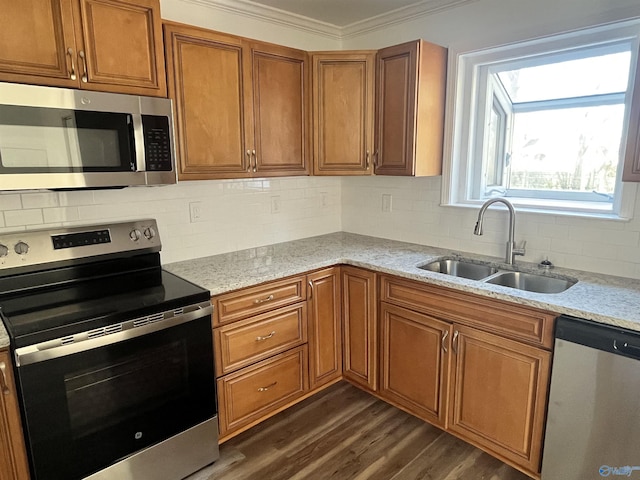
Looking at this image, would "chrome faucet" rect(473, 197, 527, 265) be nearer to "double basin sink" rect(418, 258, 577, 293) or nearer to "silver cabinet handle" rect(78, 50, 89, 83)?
"double basin sink" rect(418, 258, 577, 293)

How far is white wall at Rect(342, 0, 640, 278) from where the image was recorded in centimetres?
208

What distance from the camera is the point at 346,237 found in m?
3.20

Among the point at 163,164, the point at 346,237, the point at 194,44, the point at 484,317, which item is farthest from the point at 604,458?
the point at 194,44

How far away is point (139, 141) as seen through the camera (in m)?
1.85

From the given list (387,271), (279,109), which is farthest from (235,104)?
(387,271)

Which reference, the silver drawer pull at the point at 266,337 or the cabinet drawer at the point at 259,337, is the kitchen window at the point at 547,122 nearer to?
the cabinet drawer at the point at 259,337

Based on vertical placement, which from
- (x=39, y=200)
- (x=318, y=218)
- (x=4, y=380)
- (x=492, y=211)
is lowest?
(x=4, y=380)

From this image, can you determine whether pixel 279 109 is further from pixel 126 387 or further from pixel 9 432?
pixel 9 432

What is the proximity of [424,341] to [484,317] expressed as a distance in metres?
0.40

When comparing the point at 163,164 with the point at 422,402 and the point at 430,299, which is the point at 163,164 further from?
the point at 422,402

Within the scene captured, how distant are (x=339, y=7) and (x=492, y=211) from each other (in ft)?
5.25

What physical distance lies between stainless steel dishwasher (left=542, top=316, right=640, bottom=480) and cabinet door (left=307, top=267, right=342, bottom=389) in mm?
1249

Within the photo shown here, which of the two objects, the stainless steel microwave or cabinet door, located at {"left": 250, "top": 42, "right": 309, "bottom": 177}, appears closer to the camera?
the stainless steel microwave

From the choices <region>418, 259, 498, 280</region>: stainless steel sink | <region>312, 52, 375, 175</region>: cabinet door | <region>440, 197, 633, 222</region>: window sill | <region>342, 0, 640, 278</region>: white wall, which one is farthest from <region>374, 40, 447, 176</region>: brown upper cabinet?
<region>418, 259, 498, 280</region>: stainless steel sink
